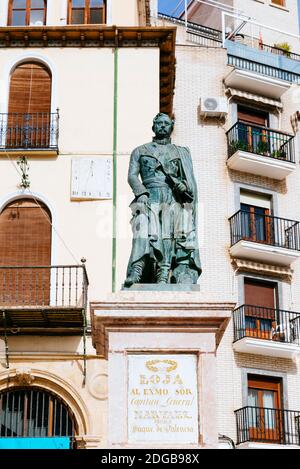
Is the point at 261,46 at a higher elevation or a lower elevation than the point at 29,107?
higher

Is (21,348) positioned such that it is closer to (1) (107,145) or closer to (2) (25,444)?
(2) (25,444)

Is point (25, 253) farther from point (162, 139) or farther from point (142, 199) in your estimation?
point (142, 199)

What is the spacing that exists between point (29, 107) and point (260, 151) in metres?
7.97

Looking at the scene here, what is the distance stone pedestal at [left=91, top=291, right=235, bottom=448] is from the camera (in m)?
9.52

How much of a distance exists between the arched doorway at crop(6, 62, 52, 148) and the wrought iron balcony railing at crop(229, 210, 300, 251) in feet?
22.5

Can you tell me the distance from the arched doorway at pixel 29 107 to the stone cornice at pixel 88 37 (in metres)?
0.57

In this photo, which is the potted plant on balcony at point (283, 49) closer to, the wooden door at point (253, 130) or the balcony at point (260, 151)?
the wooden door at point (253, 130)

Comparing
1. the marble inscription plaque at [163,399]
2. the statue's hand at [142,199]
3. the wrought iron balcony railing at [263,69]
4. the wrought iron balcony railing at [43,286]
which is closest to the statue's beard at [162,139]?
the statue's hand at [142,199]

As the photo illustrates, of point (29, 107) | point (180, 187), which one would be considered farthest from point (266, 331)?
point (180, 187)

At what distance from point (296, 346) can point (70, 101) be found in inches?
352

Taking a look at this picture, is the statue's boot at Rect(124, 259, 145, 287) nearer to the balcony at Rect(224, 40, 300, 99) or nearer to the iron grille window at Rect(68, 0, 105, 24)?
the iron grille window at Rect(68, 0, 105, 24)

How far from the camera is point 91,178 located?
20.4 metres

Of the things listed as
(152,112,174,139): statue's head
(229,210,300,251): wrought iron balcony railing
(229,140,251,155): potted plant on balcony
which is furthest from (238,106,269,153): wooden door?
(152,112,174,139): statue's head

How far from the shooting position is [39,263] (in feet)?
65.2
